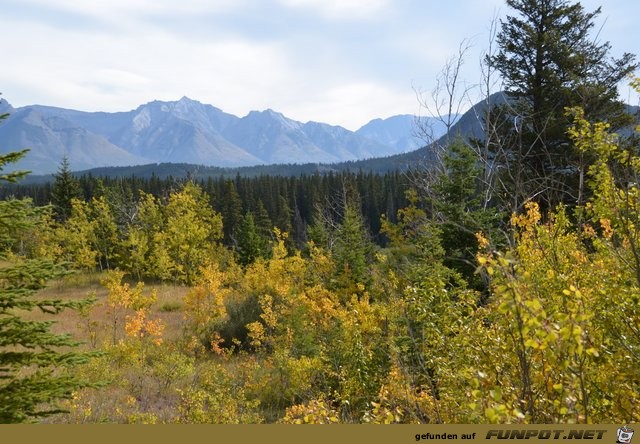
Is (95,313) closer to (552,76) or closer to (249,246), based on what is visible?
(249,246)

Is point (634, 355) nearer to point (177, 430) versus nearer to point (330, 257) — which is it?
point (177, 430)

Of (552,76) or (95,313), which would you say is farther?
(95,313)

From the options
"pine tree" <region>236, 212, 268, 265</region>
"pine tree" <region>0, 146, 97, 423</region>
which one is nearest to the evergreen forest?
"pine tree" <region>0, 146, 97, 423</region>

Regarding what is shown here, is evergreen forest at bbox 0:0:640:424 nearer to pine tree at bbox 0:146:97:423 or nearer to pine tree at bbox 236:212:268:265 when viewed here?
pine tree at bbox 0:146:97:423

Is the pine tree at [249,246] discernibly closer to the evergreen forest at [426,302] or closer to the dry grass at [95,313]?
the evergreen forest at [426,302]

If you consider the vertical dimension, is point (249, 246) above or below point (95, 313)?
above

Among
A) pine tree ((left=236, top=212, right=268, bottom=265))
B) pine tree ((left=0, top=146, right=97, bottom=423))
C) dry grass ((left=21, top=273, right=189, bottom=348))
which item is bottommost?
dry grass ((left=21, top=273, right=189, bottom=348))

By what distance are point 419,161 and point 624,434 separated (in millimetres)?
12303

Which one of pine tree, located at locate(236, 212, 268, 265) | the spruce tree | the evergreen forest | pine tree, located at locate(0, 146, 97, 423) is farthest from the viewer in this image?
pine tree, located at locate(236, 212, 268, 265)

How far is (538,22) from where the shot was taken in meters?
15.9

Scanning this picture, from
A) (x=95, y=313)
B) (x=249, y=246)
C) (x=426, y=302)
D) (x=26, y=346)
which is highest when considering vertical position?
(x=426, y=302)

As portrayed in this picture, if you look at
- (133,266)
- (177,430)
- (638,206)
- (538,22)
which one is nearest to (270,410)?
(177,430)

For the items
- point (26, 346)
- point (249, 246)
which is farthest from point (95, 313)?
point (26, 346)

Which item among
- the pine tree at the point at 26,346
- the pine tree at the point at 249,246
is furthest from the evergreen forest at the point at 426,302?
the pine tree at the point at 249,246
